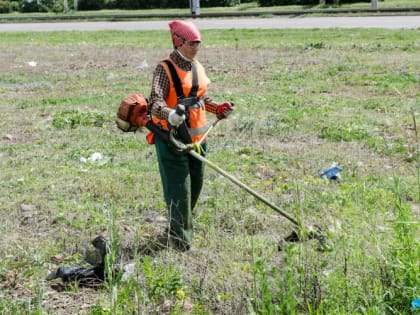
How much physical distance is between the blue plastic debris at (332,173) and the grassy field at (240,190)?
0.27ft

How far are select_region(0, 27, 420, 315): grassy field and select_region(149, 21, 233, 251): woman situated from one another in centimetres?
22

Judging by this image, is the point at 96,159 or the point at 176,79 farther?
the point at 96,159

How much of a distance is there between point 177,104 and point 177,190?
1.90 feet

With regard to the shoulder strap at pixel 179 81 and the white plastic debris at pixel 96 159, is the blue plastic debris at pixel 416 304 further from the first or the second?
the white plastic debris at pixel 96 159

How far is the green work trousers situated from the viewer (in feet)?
15.7

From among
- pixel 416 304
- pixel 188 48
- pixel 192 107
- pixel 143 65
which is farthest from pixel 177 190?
pixel 143 65

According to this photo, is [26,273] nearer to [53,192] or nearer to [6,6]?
[53,192]

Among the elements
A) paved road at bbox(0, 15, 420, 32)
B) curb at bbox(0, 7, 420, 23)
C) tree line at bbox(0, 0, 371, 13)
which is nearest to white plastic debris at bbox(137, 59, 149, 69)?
paved road at bbox(0, 15, 420, 32)

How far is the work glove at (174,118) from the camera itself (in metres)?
4.34

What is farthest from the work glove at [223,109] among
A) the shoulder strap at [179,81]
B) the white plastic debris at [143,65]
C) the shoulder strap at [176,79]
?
the white plastic debris at [143,65]

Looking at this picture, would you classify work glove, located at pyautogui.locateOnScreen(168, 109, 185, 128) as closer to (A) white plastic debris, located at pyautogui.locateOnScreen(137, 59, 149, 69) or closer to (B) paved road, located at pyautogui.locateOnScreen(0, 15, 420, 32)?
(A) white plastic debris, located at pyautogui.locateOnScreen(137, 59, 149, 69)

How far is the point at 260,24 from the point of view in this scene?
23000 mm

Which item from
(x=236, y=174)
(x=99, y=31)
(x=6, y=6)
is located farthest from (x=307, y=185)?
(x=6, y=6)

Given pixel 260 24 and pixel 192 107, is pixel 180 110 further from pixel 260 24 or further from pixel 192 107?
pixel 260 24
